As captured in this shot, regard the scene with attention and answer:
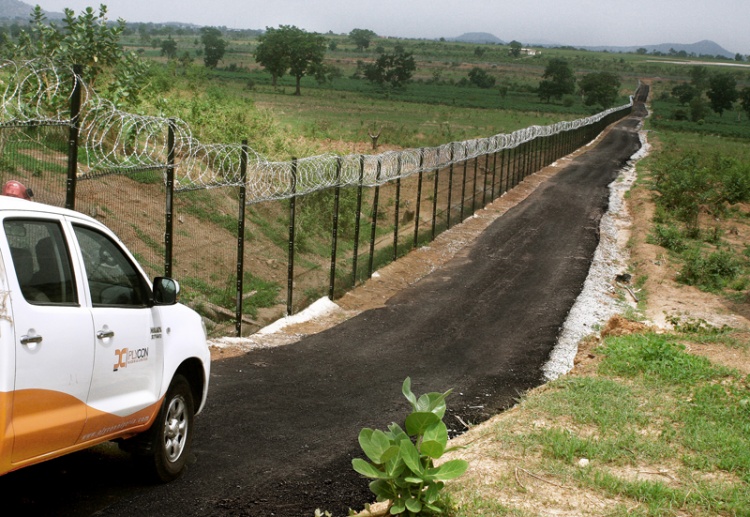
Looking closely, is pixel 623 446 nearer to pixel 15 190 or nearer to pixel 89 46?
pixel 15 190

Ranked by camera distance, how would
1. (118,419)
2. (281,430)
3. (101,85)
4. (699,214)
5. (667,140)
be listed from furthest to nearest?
(667,140) < (699,214) < (101,85) < (281,430) < (118,419)

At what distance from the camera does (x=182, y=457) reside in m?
6.95

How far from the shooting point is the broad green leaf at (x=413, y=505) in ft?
19.7

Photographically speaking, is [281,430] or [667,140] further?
[667,140]

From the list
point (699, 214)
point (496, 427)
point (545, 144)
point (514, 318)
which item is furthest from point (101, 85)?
point (545, 144)

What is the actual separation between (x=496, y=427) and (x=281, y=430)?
215cm

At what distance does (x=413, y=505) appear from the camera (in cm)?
605

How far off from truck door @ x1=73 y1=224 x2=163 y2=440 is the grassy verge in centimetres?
240

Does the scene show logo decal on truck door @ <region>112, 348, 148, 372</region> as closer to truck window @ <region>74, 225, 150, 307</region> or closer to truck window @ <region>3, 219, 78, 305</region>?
truck window @ <region>74, 225, 150, 307</region>

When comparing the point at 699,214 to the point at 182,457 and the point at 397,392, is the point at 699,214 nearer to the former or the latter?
the point at 397,392

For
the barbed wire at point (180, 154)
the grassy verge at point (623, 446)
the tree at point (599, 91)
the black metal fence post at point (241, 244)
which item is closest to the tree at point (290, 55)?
the tree at point (599, 91)

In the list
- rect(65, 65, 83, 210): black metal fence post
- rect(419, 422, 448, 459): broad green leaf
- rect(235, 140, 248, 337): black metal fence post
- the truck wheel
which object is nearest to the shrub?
rect(235, 140, 248, 337): black metal fence post

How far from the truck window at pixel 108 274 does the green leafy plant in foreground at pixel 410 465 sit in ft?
6.29

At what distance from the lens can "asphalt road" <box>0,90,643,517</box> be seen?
654 cm
